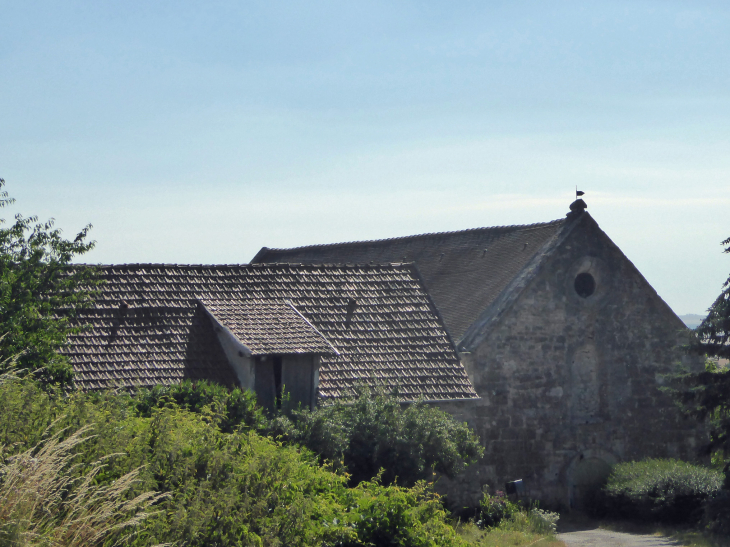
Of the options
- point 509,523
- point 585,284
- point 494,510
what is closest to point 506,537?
point 509,523

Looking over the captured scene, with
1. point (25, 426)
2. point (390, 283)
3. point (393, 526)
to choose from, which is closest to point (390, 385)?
point (390, 283)

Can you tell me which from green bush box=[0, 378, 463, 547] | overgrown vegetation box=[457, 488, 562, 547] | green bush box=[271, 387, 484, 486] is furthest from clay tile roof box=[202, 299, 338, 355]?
green bush box=[0, 378, 463, 547]

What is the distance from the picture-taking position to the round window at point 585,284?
22812mm

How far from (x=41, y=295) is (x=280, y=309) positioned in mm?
5275

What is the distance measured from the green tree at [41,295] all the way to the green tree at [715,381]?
45.3 ft

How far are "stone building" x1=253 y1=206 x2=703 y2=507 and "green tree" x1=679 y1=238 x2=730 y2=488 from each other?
2710 millimetres

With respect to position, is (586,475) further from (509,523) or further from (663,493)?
(509,523)

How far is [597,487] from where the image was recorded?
72.8 feet

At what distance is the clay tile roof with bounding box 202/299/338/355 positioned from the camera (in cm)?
1762

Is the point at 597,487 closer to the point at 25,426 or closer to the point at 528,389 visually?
the point at 528,389

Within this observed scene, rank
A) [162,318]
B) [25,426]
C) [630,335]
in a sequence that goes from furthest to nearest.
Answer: [630,335]
[162,318]
[25,426]

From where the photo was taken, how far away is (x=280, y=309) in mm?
19422

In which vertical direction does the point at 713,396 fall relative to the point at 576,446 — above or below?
above

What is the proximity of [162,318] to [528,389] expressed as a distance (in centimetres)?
948
